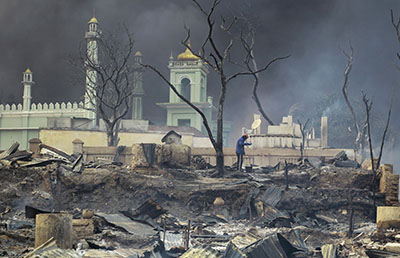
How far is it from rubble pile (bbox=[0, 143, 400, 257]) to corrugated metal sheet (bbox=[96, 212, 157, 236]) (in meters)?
0.02

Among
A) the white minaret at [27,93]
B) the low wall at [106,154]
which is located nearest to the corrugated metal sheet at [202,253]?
the low wall at [106,154]

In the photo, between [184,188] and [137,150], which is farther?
[137,150]

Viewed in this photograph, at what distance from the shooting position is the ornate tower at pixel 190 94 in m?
53.1

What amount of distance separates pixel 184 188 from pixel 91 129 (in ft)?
72.7

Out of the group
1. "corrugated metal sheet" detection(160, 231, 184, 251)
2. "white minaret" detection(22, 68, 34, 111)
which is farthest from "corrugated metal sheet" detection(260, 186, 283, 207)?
"white minaret" detection(22, 68, 34, 111)

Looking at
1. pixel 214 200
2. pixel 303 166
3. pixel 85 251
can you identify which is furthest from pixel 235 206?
pixel 85 251

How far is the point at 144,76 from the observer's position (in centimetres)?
5928

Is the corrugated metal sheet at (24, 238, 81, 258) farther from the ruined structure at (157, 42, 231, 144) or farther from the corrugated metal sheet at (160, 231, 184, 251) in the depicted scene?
the ruined structure at (157, 42, 231, 144)

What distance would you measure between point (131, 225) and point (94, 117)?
115ft

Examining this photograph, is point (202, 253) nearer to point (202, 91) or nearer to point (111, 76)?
point (111, 76)

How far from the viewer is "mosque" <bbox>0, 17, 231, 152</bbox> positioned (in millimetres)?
36859

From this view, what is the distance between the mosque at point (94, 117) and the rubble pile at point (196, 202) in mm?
18178

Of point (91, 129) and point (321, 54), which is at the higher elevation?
point (321, 54)

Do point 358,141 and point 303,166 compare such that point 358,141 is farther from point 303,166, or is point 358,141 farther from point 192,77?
point 192,77
